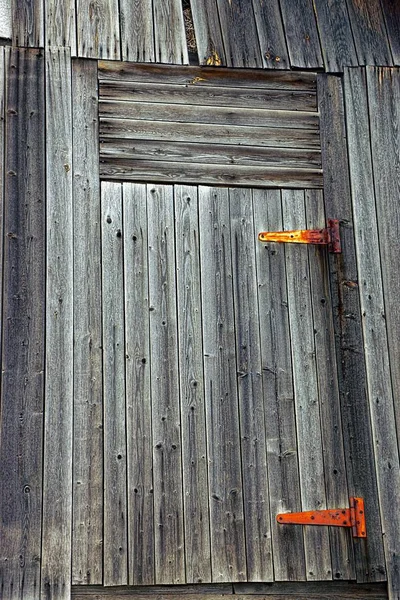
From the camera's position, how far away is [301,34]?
23.7ft

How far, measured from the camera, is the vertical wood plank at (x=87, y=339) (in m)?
5.94

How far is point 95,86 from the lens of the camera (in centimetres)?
673

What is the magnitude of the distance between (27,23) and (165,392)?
266 cm

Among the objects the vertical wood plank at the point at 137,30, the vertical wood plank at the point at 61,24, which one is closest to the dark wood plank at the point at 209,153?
the vertical wood plank at the point at 137,30

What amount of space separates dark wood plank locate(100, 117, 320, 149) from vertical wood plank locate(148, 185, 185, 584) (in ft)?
1.29

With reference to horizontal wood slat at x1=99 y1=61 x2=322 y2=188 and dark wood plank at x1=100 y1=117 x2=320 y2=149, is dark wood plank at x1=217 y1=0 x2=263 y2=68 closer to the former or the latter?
horizontal wood slat at x1=99 y1=61 x2=322 y2=188

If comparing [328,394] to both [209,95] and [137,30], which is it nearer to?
[209,95]

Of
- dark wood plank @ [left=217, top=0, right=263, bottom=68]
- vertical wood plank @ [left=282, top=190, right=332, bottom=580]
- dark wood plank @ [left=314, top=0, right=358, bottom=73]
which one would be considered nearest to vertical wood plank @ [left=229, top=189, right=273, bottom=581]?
vertical wood plank @ [left=282, top=190, right=332, bottom=580]

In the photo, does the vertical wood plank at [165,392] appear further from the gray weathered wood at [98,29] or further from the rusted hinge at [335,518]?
the gray weathered wood at [98,29]

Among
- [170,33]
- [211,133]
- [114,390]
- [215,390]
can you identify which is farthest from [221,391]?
[170,33]

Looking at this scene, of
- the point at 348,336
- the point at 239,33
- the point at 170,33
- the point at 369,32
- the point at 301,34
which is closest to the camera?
the point at 348,336

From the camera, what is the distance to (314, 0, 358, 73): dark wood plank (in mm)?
7191

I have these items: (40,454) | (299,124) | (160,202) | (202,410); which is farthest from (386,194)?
(40,454)

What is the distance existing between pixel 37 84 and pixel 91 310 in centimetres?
157
